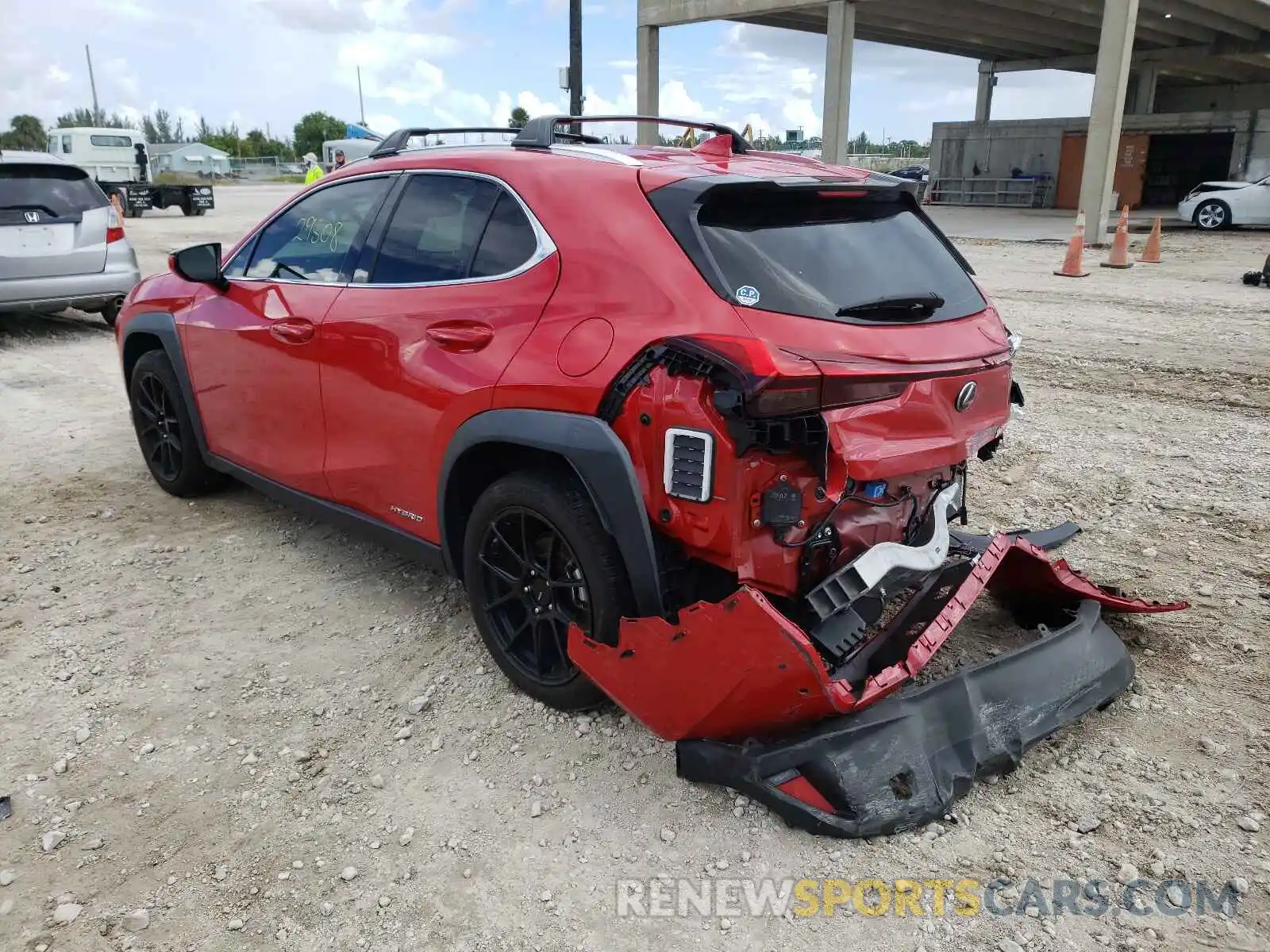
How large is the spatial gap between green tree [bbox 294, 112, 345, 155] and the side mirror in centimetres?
8744

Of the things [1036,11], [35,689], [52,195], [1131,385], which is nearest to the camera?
[35,689]

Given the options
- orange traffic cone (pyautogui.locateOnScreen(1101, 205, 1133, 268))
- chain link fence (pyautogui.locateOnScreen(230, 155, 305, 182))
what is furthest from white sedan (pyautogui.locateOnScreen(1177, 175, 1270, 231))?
chain link fence (pyautogui.locateOnScreen(230, 155, 305, 182))

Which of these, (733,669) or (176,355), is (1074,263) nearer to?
(176,355)

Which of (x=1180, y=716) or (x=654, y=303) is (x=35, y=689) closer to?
(x=654, y=303)

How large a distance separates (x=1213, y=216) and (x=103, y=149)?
30512mm

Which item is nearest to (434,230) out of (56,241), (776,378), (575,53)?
(776,378)

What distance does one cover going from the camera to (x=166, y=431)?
506 centimetres

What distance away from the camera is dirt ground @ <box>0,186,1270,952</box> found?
7.82 feet

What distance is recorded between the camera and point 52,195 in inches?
355

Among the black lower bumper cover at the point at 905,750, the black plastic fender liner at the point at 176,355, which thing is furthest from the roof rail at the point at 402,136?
the black lower bumper cover at the point at 905,750

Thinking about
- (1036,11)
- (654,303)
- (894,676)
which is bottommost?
(894,676)

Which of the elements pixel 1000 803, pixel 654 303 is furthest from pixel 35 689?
pixel 1000 803

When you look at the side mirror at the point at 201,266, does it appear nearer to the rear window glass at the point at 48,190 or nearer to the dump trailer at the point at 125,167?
the rear window glass at the point at 48,190

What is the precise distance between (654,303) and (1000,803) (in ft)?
5.61
